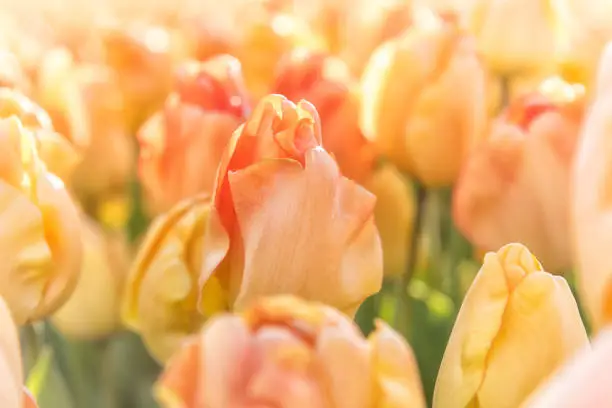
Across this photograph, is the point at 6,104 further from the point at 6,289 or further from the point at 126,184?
the point at 126,184

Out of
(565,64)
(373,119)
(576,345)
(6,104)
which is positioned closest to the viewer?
(576,345)

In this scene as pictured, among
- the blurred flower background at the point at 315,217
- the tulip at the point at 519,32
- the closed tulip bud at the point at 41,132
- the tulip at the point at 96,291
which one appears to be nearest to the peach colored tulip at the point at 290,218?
the blurred flower background at the point at 315,217

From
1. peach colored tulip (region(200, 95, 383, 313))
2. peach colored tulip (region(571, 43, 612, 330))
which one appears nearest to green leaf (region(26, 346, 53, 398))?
peach colored tulip (region(200, 95, 383, 313))

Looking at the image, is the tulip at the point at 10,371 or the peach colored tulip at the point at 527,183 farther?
the peach colored tulip at the point at 527,183

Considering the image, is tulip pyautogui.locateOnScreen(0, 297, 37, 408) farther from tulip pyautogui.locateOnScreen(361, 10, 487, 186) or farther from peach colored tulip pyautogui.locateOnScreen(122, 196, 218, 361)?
tulip pyautogui.locateOnScreen(361, 10, 487, 186)

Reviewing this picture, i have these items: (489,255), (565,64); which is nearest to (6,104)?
(489,255)

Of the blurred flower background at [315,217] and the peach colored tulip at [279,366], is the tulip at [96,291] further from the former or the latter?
the peach colored tulip at [279,366]
